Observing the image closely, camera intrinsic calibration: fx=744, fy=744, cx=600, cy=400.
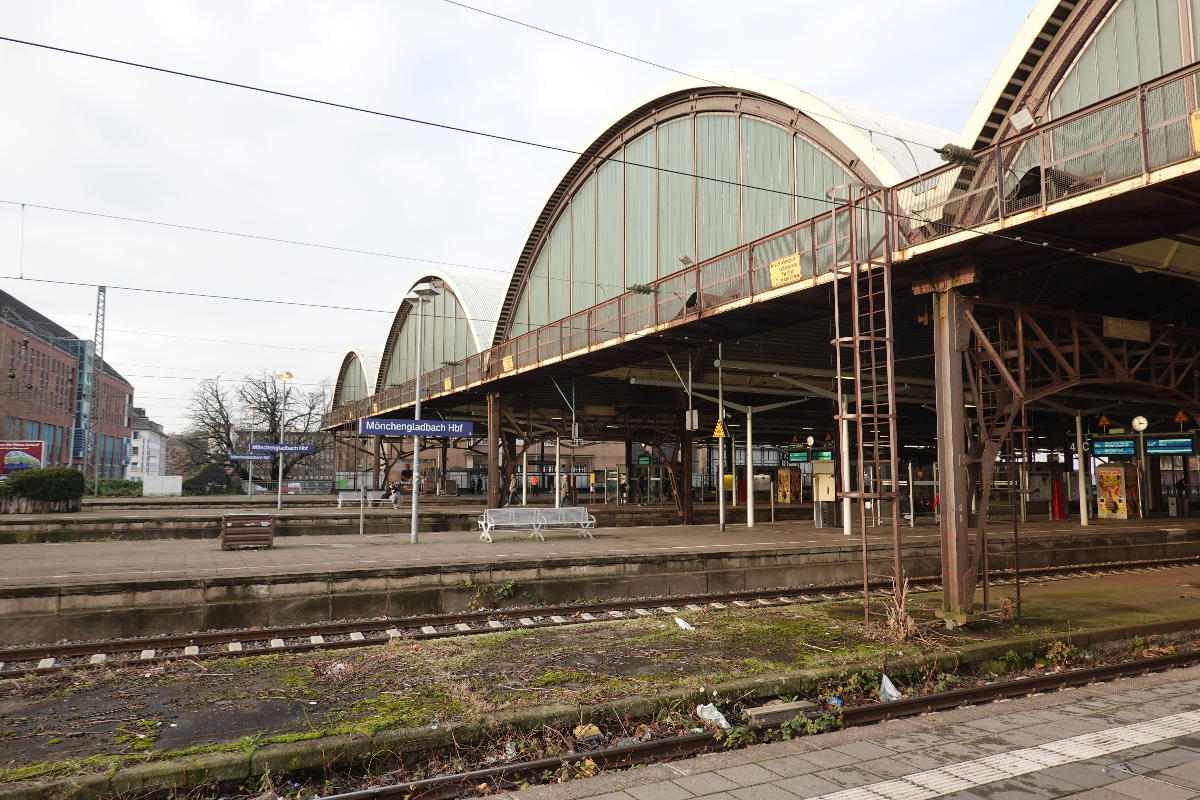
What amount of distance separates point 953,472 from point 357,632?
9.06 metres

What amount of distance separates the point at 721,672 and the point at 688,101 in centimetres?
1975

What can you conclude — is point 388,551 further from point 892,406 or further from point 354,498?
point 354,498

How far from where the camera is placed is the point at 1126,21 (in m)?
11.5

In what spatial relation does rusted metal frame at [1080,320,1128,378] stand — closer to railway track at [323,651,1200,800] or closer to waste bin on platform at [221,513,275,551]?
railway track at [323,651,1200,800]

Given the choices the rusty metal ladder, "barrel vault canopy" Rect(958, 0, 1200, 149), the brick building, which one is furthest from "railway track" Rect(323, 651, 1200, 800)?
the brick building

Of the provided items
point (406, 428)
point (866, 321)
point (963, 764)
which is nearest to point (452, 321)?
point (406, 428)

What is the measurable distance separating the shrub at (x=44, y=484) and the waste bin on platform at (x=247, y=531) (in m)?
14.2

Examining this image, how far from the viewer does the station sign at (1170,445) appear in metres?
28.7

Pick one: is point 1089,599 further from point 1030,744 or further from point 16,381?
point 16,381

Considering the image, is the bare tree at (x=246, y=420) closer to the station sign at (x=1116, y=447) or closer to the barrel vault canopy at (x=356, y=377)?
the barrel vault canopy at (x=356, y=377)

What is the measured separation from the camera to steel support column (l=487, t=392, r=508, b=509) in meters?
29.4

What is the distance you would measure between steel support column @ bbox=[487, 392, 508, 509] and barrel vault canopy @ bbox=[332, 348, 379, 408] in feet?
96.4

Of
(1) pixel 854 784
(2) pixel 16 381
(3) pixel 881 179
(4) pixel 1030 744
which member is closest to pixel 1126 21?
(3) pixel 881 179

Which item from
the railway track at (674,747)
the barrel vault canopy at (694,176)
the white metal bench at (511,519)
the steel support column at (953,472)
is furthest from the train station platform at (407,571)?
the barrel vault canopy at (694,176)
